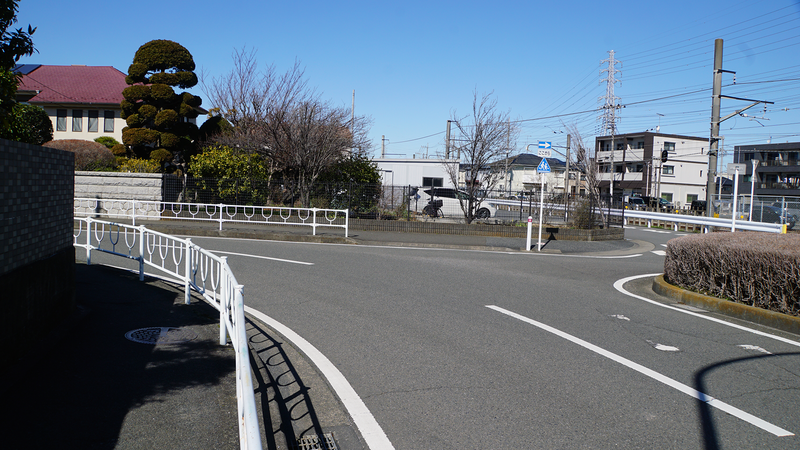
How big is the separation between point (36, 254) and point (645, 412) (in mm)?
5957

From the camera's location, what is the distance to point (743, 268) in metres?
8.18

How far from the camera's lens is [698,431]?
4.12m

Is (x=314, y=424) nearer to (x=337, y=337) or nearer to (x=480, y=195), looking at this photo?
(x=337, y=337)

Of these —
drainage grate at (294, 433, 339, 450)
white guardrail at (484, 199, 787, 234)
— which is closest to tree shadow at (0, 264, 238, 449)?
drainage grate at (294, 433, 339, 450)

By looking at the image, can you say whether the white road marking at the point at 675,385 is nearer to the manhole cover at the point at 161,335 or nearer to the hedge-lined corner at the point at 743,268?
the hedge-lined corner at the point at 743,268

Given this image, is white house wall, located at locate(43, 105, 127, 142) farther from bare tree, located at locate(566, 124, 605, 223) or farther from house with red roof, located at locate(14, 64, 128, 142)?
bare tree, located at locate(566, 124, 605, 223)

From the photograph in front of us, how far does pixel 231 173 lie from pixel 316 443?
811 inches

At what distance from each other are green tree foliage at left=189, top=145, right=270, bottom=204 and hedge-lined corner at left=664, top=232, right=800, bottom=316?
16.3m

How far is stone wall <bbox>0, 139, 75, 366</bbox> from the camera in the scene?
16.4 feet

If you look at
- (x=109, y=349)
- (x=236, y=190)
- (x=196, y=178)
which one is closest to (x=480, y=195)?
(x=236, y=190)

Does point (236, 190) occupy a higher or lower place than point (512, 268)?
higher

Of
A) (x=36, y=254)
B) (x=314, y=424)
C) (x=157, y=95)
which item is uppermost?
(x=157, y=95)

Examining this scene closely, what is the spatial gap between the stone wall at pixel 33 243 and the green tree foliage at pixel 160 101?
21.7 m

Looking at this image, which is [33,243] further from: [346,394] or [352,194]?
[352,194]
